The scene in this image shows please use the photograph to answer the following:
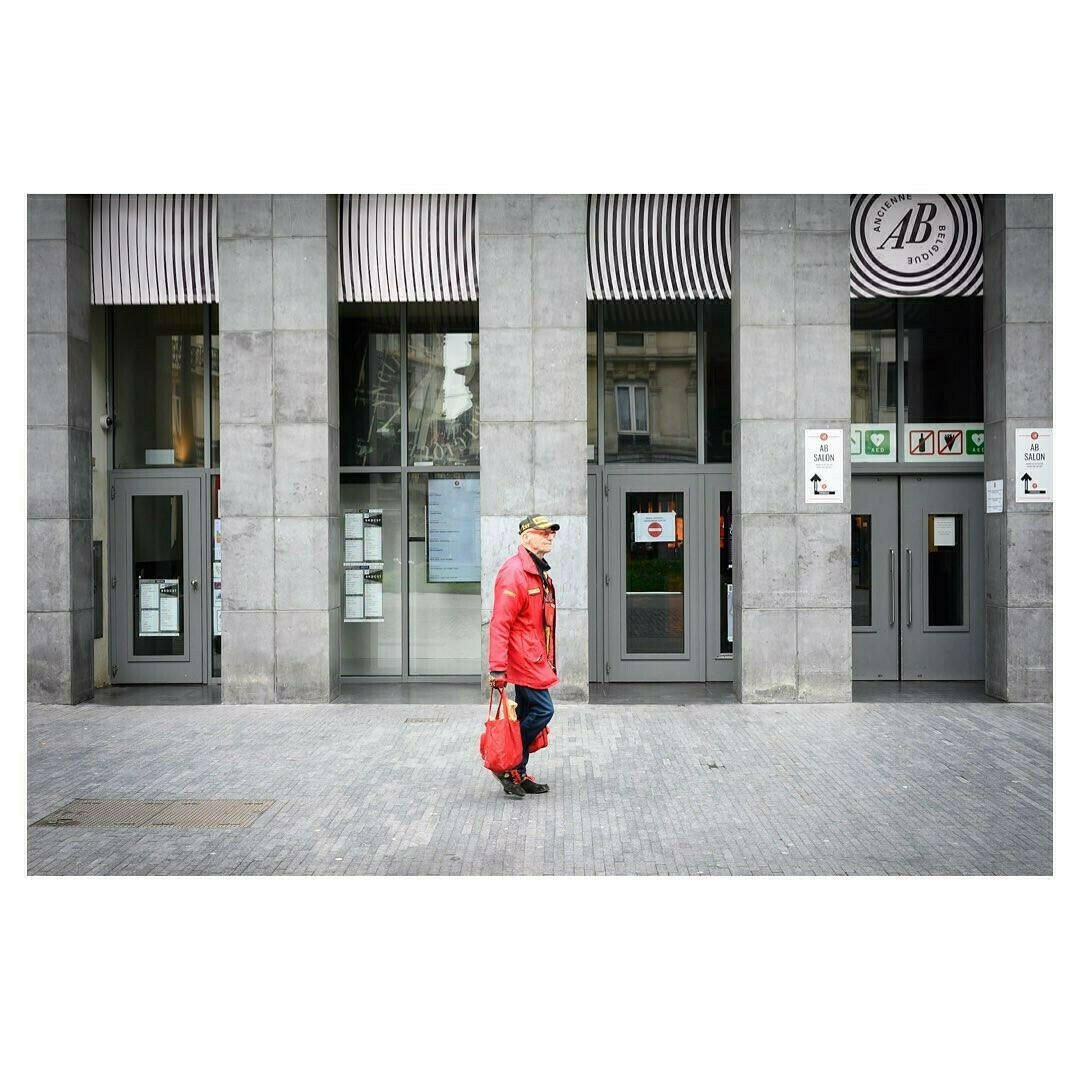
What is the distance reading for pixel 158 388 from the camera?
12531 mm

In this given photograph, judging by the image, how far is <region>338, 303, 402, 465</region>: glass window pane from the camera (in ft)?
40.8

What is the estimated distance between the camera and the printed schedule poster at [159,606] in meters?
12.4

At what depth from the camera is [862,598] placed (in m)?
12.2

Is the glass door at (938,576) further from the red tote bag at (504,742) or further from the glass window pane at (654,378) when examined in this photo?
the red tote bag at (504,742)

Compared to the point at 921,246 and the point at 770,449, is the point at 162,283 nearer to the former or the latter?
the point at 770,449

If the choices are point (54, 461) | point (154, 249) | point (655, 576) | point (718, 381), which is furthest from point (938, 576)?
point (54, 461)

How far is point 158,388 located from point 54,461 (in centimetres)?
176

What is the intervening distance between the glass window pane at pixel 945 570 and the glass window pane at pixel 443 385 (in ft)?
18.8

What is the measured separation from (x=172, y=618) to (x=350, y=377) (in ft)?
12.3

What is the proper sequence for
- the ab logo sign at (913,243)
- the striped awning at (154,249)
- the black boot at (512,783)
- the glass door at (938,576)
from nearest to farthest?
the black boot at (512,783)
the ab logo sign at (913,243)
the striped awning at (154,249)
the glass door at (938,576)

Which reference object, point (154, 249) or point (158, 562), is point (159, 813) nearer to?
point (158, 562)

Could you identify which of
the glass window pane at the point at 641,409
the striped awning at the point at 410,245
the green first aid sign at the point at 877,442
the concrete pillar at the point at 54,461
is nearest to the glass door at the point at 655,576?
the glass window pane at the point at 641,409

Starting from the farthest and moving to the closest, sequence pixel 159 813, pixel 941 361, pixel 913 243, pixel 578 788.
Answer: pixel 941 361 < pixel 913 243 < pixel 578 788 < pixel 159 813
